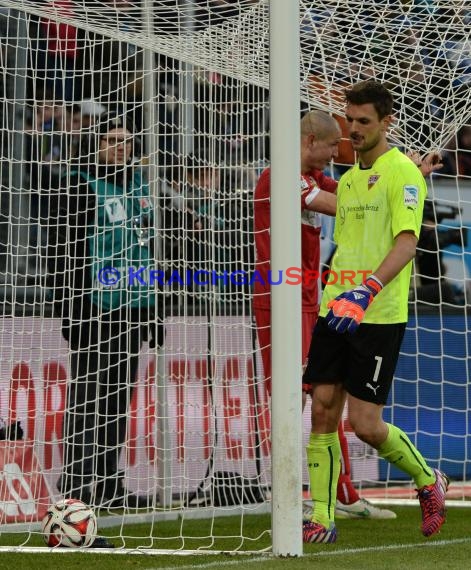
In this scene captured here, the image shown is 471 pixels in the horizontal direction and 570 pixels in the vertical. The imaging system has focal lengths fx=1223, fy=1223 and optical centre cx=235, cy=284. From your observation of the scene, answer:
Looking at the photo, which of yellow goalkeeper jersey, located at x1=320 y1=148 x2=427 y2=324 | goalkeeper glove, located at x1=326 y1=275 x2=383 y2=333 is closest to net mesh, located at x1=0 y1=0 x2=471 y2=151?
yellow goalkeeper jersey, located at x1=320 y1=148 x2=427 y2=324

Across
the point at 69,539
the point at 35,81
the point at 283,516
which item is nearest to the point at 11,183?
the point at 35,81

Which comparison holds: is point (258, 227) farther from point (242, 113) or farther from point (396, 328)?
point (396, 328)

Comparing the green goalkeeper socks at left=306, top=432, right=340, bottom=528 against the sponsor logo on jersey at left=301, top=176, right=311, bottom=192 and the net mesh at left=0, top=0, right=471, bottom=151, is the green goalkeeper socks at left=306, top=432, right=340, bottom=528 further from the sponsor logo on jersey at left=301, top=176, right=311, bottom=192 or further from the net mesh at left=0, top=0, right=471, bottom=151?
the net mesh at left=0, top=0, right=471, bottom=151

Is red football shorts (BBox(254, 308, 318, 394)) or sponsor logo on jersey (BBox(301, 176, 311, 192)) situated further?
red football shorts (BBox(254, 308, 318, 394))

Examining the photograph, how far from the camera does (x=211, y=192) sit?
684 cm

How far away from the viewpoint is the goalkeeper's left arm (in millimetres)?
4762

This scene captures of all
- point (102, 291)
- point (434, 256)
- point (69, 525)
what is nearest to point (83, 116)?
point (102, 291)

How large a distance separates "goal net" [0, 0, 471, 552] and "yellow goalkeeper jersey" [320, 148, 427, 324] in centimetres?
133

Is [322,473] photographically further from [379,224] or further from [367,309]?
[379,224]

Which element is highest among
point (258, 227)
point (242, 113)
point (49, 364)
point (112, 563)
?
point (242, 113)

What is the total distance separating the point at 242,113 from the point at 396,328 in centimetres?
203

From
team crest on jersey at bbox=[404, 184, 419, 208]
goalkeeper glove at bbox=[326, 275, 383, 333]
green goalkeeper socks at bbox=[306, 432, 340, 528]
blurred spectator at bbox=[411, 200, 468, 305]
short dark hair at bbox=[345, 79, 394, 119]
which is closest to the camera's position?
goalkeeper glove at bbox=[326, 275, 383, 333]

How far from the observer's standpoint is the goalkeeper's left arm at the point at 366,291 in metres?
4.76

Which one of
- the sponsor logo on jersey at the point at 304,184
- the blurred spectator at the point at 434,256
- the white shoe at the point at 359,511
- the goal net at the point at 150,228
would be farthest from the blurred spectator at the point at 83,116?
the blurred spectator at the point at 434,256
